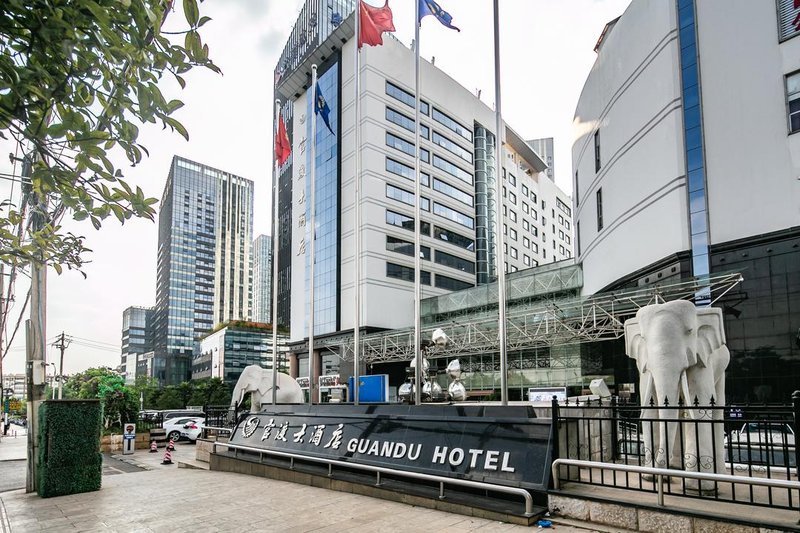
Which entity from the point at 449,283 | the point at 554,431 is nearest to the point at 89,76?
the point at 554,431

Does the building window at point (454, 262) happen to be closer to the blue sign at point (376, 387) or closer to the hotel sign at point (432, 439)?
the blue sign at point (376, 387)

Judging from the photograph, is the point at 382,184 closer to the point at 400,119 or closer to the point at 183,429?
the point at 400,119

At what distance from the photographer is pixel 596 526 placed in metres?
6.61

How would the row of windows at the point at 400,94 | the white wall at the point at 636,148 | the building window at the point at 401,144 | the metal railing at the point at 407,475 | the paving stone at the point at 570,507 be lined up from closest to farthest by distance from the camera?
the paving stone at the point at 570,507, the metal railing at the point at 407,475, the white wall at the point at 636,148, the building window at the point at 401,144, the row of windows at the point at 400,94

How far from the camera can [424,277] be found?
50.7 meters

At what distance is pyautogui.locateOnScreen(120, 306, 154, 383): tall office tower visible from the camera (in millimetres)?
159375

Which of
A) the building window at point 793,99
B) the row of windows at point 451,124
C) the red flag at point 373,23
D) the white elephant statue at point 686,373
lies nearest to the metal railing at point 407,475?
the white elephant statue at point 686,373

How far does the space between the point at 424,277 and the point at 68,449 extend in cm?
4015

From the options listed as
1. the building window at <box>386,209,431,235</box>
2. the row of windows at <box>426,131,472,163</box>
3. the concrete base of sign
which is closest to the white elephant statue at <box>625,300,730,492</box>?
the concrete base of sign

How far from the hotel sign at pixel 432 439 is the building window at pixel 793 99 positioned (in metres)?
21.4

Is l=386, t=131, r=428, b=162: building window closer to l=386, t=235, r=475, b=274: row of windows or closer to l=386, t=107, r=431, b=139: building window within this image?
l=386, t=107, r=431, b=139: building window

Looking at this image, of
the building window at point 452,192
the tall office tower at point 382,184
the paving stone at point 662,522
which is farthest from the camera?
the building window at point 452,192

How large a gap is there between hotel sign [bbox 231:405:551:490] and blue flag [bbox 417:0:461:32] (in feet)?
33.5

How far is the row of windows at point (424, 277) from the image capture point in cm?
4834
